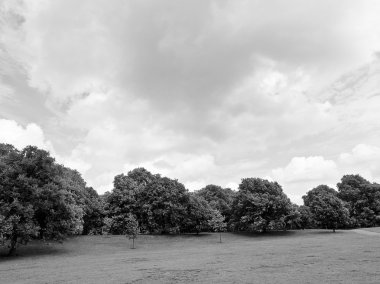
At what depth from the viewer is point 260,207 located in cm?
7406

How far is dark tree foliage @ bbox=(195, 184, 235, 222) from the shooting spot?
89.9 meters

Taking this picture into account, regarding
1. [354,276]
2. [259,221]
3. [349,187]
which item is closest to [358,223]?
[349,187]

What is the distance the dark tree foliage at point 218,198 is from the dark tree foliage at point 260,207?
768 centimetres

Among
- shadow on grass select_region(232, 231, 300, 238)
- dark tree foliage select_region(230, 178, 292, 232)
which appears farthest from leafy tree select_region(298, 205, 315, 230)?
dark tree foliage select_region(230, 178, 292, 232)

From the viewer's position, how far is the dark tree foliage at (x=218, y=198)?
8988 centimetres

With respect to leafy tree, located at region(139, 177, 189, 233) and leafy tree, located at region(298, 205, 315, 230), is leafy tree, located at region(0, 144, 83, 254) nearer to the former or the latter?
leafy tree, located at region(139, 177, 189, 233)

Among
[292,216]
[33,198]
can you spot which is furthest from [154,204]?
[33,198]

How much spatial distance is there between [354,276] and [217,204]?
7174cm

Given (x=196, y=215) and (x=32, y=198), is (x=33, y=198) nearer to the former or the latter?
(x=32, y=198)

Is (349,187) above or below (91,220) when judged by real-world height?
above

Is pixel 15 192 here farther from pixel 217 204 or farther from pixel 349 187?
pixel 349 187

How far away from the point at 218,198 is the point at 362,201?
43012 millimetres

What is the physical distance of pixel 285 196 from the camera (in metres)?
77.1

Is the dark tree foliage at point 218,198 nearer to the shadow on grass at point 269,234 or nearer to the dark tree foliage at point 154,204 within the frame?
the shadow on grass at point 269,234
